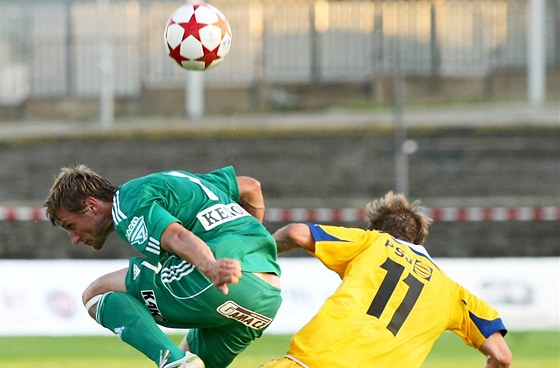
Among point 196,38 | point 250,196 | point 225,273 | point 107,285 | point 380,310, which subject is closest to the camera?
point 225,273

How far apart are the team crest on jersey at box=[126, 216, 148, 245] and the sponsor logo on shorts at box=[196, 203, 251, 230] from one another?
332 mm

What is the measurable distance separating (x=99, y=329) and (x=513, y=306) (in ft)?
13.6

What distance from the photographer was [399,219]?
641 cm

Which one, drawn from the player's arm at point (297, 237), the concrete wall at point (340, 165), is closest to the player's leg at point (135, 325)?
the player's arm at point (297, 237)

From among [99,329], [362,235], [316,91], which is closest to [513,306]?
[99,329]

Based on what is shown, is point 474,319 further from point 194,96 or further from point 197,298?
point 194,96

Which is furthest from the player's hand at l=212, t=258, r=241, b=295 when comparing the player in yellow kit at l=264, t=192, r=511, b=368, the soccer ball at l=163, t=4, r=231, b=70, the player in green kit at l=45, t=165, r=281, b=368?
the soccer ball at l=163, t=4, r=231, b=70

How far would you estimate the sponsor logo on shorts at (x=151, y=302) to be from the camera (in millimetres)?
6103

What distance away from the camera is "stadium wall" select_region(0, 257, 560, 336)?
1264cm

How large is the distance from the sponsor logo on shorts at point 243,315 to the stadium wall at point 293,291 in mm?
6407

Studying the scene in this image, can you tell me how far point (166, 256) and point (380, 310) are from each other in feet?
3.39

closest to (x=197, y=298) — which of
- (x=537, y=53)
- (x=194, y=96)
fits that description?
(x=194, y=96)

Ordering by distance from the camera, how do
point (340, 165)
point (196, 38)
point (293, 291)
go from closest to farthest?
point (196, 38), point (293, 291), point (340, 165)

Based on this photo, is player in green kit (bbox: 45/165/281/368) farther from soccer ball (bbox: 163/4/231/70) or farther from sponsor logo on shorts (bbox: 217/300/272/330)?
soccer ball (bbox: 163/4/231/70)
